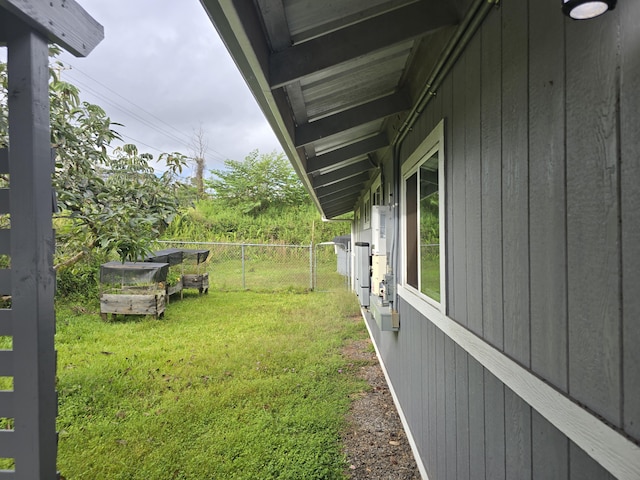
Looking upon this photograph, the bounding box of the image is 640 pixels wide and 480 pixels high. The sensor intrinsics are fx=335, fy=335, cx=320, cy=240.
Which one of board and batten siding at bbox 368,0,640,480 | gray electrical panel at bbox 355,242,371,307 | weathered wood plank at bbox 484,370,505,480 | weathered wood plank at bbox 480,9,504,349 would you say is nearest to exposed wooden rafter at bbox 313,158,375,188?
gray electrical panel at bbox 355,242,371,307

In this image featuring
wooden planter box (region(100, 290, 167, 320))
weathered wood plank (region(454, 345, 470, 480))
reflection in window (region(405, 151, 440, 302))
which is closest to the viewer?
weathered wood plank (region(454, 345, 470, 480))

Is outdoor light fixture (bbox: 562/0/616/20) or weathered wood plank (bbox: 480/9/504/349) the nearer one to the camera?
outdoor light fixture (bbox: 562/0/616/20)

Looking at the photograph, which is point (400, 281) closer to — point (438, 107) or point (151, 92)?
point (438, 107)

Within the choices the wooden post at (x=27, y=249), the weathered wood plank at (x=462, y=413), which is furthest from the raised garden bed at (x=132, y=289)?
the weathered wood plank at (x=462, y=413)

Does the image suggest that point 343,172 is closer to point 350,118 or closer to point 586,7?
point 350,118

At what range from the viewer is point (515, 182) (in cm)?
111

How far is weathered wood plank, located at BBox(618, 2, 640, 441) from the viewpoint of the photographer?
65 centimetres

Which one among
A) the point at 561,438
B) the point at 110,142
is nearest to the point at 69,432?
the point at 110,142

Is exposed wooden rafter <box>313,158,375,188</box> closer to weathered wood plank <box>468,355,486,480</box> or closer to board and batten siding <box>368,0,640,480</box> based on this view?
board and batten siding <box>368,0,640,480</box>

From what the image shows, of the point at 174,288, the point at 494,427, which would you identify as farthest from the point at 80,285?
the point at 494,427

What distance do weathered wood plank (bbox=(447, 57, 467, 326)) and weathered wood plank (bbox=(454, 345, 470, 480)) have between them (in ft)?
0.63

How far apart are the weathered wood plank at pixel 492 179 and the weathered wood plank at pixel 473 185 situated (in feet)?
0.13

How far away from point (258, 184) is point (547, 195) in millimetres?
19433

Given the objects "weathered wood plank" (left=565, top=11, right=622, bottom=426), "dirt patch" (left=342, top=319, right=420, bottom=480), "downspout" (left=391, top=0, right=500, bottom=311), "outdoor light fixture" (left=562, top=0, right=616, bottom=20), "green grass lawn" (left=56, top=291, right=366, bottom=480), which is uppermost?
"downspout" (left=391, top=0, right=500, bottom=311)
